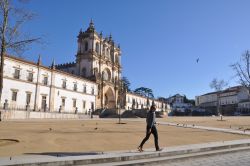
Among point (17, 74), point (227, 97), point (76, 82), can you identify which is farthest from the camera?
point (227, 97)

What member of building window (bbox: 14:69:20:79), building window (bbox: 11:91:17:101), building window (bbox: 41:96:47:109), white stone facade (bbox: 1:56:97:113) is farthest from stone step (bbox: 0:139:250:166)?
building window (bbox: 41:96:47:109)

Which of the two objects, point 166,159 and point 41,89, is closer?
point 166,159

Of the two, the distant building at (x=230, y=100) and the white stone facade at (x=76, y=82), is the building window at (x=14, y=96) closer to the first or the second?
the white stone facade at (x=76, y=82)

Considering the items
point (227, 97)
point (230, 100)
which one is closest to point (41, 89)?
point (230, 100)

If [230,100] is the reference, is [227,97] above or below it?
above

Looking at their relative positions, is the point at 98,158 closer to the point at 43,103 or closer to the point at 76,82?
the point at 43,103

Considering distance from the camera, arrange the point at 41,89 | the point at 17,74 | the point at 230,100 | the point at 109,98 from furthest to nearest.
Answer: the point at 230,100
the point at 109,98
the point at 41,89
the point at 17,74

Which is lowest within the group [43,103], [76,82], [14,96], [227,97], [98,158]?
[98,158]

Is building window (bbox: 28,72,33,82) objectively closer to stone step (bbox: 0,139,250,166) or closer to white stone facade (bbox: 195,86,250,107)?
stone step (bbox: 0,139,250,166)

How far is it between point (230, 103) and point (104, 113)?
274 ft

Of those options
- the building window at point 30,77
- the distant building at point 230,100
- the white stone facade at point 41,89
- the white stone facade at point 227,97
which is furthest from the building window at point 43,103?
the white stone facade at point 227,97

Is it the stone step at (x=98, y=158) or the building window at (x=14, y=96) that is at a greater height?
the building window at (x=14, y=96)

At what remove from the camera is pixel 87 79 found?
Result: 67875mm

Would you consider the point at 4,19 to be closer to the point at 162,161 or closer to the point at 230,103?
the point at 162,161
